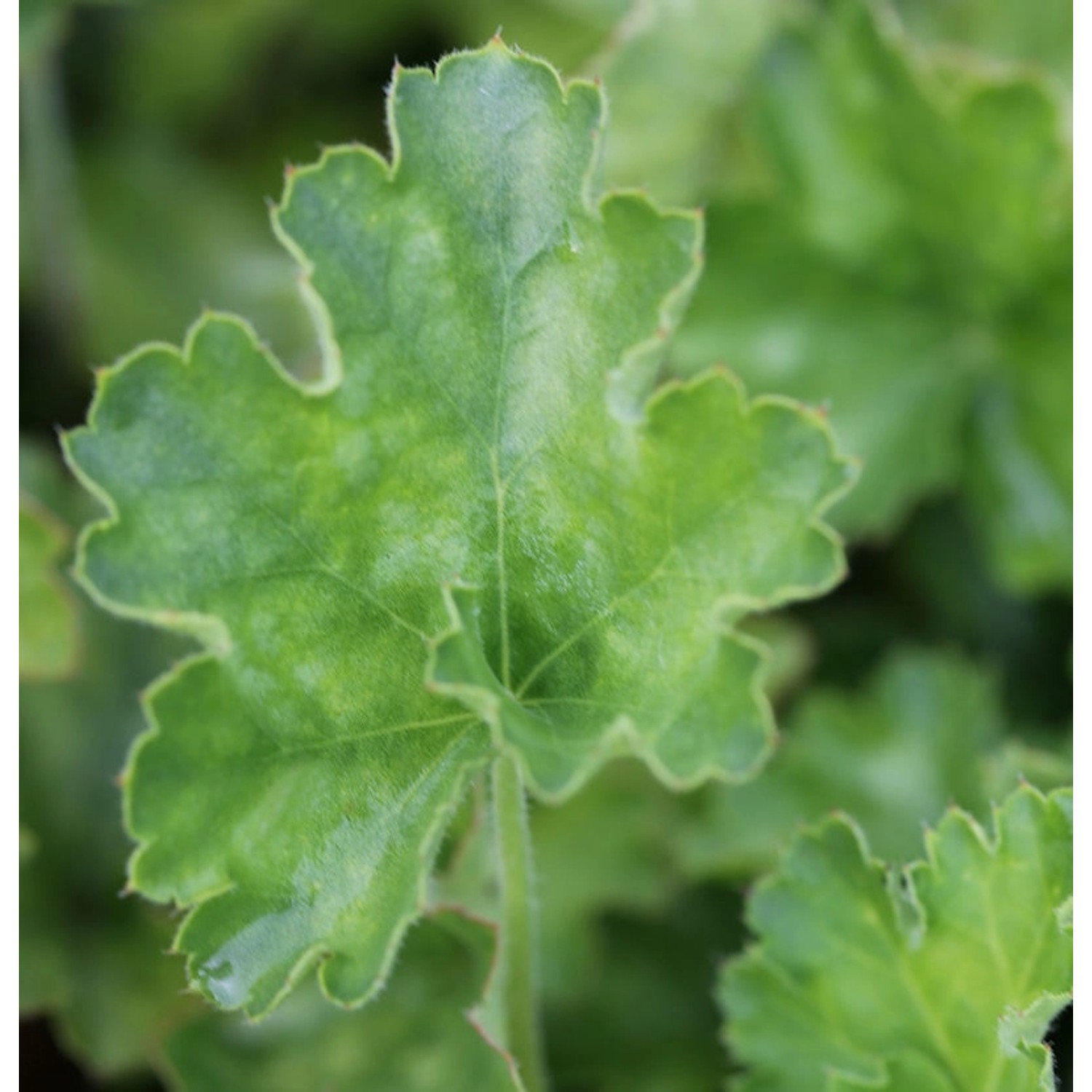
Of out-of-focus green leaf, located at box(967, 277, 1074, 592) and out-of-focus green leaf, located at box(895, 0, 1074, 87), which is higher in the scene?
out-of-focus green leaf, located at box(895, 0, 1074, 87)

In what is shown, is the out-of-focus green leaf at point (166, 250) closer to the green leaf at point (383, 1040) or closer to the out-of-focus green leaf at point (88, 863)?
the out-of-focus green leaf at point (88, 863)

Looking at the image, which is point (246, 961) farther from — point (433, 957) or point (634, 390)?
point (634, 390)

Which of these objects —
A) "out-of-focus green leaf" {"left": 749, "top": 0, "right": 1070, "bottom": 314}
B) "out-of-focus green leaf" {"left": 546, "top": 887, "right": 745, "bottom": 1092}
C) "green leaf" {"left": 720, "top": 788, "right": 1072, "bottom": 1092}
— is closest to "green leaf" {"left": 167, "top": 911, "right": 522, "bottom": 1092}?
"green leaf" {"left": 720, "top": 788, "right": 1072, "bottom": 1092}

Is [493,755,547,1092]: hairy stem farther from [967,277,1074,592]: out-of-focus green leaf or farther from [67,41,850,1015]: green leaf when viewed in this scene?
[967,277,1074,592]: out-of-focus green leaf

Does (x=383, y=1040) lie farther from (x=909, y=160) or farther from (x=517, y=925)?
(x=909, y=160)

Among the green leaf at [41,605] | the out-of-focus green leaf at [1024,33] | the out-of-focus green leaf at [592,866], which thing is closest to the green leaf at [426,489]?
the green leaf at [41,605]
